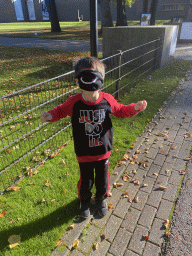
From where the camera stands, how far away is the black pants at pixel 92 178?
255cm

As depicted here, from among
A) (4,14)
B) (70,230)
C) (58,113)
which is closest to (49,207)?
(70,230)

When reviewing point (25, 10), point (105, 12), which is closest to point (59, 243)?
point (105, 12)

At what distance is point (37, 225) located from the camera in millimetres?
2783

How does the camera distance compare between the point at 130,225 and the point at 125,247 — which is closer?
the point at 125,247

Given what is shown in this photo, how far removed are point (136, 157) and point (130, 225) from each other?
1.55 metres

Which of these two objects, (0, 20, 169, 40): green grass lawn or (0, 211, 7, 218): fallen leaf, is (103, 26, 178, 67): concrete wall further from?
(0, 20, 169, 40): green grass lawn

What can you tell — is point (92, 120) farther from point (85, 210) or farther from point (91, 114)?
point (85, 210)

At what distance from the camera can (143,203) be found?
310 centimetres

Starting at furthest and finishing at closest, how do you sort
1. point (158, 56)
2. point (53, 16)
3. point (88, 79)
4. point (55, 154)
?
point (53, 16), point (158, 56), point (55, 154), point (88, 79)

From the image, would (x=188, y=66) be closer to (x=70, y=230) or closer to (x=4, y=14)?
(x=70, y=230)

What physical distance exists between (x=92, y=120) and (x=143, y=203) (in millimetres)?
1688

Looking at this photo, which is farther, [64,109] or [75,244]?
[75,244]

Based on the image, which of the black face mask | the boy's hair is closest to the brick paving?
the black face mask

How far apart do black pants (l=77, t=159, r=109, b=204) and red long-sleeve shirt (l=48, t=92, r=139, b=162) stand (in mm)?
116
